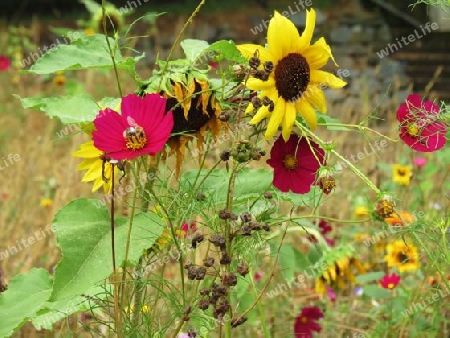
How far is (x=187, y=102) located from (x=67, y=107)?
0.74 ft

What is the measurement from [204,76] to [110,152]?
0.18 metres

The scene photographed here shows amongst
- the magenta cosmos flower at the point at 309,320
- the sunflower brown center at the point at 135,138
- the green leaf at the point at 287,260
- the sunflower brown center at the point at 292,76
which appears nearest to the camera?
the sunflower brown center at the point at 135,138

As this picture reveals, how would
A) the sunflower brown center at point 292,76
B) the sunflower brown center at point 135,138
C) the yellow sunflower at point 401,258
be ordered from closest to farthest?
the sunflower brown center at point 135,138, the sunflower brown center at point 292,76, the yellow sunflower at point 401,258

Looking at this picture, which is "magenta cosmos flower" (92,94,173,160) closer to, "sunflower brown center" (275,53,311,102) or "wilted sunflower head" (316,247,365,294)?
"sunflower brown center" (275,53,311,102)

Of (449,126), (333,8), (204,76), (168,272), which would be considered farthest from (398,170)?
(333,8)

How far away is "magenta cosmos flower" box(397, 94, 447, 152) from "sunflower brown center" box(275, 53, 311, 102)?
15cm

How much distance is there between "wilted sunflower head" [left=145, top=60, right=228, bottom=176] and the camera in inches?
37.8

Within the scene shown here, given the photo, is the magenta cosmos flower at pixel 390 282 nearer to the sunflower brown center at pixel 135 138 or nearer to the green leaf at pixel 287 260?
the green leaf at pixel 287 260

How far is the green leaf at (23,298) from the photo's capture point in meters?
1.04

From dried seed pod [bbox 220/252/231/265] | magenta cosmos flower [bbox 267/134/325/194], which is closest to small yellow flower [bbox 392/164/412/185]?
magenta cosmos flower [bbox 267/134/325/194]

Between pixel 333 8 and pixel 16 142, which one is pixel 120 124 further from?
pixel 333 8

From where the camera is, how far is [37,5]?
22.3 feet

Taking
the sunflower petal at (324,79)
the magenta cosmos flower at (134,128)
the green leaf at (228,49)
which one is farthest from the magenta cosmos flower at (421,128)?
the magenta cosmos flower at (134,128)

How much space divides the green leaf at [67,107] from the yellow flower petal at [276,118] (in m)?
0.27
